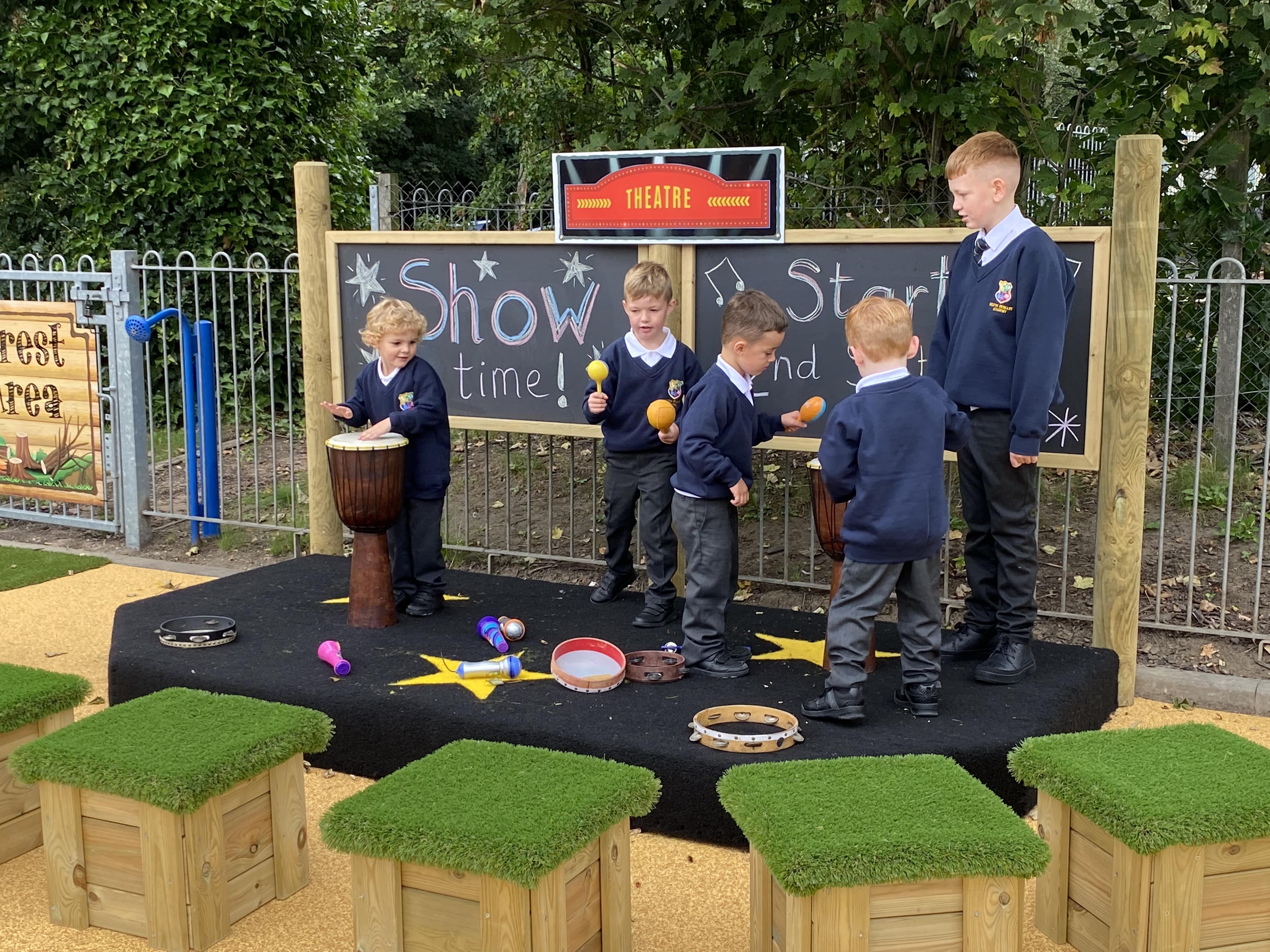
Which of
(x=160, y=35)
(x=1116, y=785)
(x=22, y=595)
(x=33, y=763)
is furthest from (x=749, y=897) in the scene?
(x=160, y=35)

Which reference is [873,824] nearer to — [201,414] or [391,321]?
[391,321]

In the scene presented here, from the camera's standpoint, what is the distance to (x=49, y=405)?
8.13 meters

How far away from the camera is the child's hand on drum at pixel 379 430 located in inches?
214

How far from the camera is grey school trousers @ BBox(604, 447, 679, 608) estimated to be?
5516mm

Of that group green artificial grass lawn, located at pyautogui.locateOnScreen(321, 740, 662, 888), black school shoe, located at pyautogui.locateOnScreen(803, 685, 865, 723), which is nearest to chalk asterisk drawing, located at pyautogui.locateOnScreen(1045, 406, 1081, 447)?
black school shoe, located at pyautogui.locateOnScreen(803, 685, 865, 723)

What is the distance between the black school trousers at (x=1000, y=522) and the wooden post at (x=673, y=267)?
1429 millimetres

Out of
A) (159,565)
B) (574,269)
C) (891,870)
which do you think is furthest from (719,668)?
(159,565)

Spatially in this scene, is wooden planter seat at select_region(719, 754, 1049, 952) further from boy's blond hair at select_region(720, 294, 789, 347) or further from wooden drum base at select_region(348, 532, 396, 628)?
wooden drum base at select_region(348, 532, 396, 628)

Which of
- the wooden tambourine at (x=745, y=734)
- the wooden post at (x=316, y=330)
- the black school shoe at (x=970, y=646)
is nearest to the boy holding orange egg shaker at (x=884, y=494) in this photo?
the wooden tambourine at (x=745, y=734)

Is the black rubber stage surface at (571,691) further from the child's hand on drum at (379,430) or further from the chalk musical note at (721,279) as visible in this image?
the chalk musical note at (721,279)

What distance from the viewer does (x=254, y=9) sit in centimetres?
1075

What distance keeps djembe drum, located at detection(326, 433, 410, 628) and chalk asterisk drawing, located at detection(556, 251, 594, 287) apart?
1.27 m

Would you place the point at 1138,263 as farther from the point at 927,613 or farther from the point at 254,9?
the point at 254,9

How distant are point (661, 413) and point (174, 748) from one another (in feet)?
7.45
